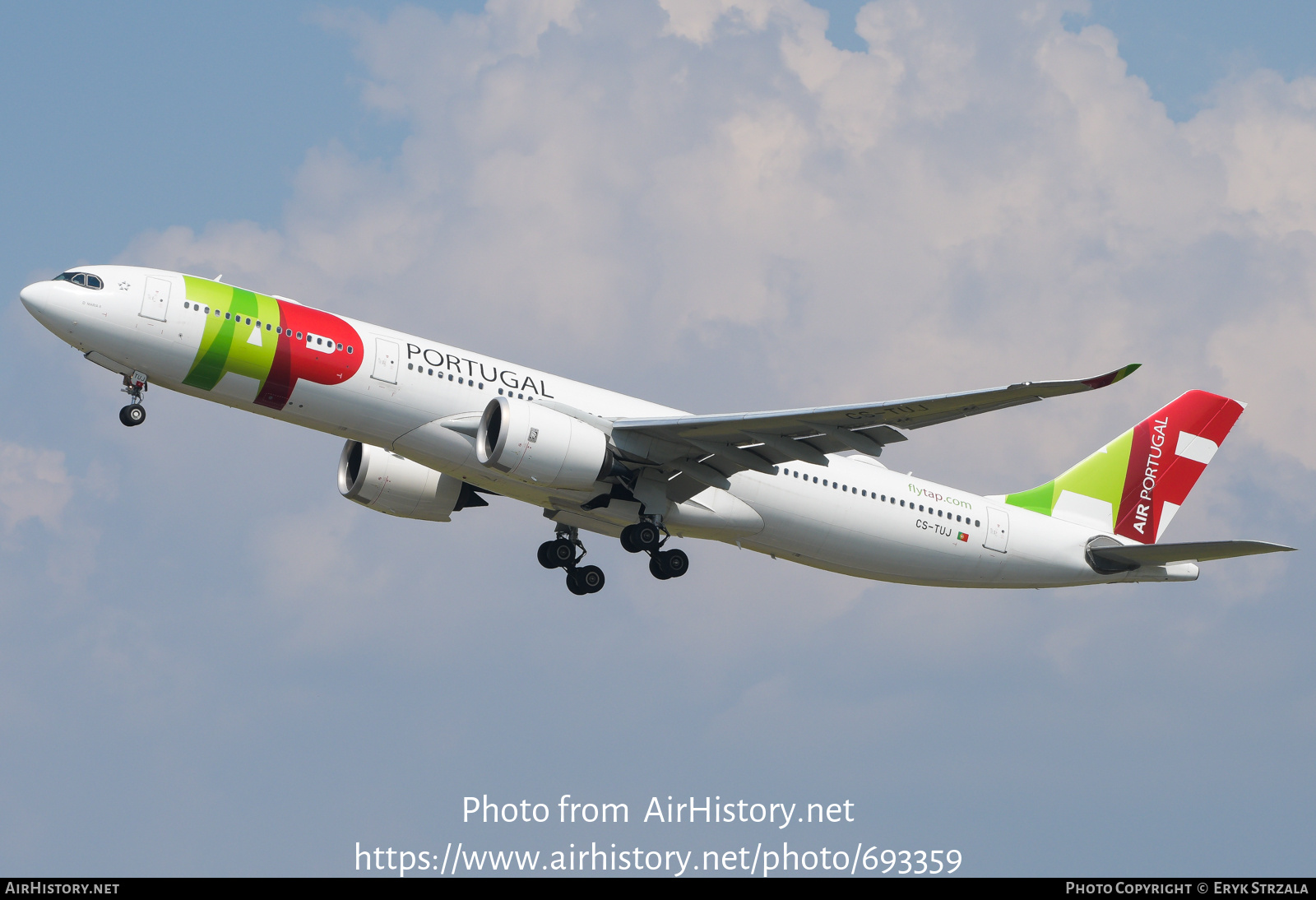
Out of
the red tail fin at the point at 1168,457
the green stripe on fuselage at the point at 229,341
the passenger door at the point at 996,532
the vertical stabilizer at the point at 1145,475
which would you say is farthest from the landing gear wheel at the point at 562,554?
the red tail fin at the point at 1168,457

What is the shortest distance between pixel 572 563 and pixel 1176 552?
15.8 meters

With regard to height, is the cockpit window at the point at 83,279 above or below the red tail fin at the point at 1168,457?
below

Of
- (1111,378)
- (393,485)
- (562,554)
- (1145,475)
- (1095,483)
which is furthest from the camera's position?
(1145,475)

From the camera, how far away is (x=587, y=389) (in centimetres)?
3722

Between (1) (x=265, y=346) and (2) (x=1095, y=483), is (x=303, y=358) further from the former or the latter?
(2) (x=1095, y=483)

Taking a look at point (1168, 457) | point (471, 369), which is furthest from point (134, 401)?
point (1168, 457)

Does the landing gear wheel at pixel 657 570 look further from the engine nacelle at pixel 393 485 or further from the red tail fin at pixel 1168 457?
the red tail fin at pixel 1168 457

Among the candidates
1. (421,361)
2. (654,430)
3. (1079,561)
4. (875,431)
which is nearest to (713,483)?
(654,430)

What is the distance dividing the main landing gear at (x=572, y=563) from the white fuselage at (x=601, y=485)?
4.97ft

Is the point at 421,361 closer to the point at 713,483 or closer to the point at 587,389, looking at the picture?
the point at 587,389

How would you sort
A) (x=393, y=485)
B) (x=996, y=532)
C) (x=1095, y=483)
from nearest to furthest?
(x=393, y=485), (x=996, y=532), (x=1095, y=483)

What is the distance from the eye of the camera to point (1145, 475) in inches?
1750

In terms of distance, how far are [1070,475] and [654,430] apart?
569 inches

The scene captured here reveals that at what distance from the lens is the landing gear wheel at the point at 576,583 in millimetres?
41406
